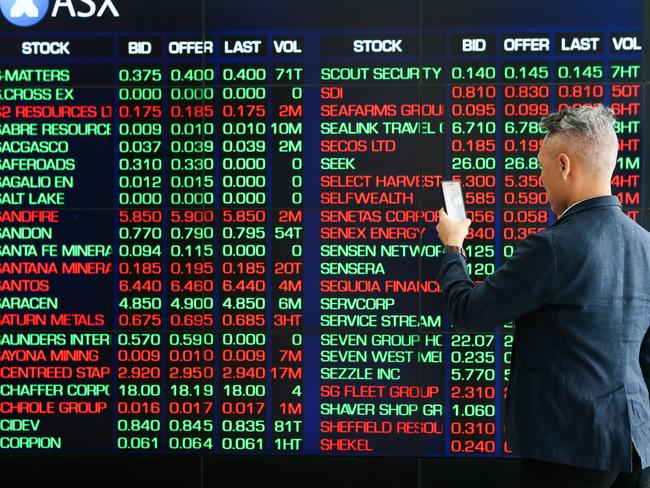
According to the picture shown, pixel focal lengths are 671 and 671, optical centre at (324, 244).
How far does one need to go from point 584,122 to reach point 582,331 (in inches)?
22.6

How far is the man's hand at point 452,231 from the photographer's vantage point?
2139 millimetres

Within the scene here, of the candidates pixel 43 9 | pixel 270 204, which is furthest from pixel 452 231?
pixel 43 9

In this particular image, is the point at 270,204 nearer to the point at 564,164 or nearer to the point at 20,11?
the point at 20,11

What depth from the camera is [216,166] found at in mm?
3447

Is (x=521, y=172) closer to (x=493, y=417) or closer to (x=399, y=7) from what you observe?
(x=399, y=7)

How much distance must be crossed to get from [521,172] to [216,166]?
1554 millimetres

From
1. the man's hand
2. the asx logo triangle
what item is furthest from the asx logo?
the man's hand

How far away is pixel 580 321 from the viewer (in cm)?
180

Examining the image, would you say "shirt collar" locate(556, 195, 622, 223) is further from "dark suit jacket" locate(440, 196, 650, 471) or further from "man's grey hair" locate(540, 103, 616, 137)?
"man's grey hair" locate(540, 103, 616, 137)

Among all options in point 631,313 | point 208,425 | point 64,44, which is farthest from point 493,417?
point 64,44

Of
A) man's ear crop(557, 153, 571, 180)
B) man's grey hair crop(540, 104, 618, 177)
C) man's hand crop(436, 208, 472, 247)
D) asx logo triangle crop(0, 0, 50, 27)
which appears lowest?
man's hand crop(436, 208, 472, 247)

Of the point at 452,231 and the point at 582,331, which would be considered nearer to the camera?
the point at 582,331

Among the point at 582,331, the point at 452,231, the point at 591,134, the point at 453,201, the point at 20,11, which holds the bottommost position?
the point at 582,331

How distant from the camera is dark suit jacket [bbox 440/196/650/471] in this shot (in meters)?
1.79
